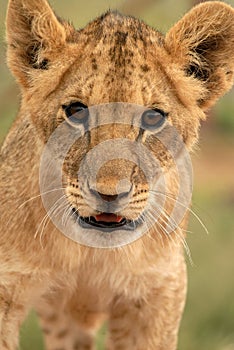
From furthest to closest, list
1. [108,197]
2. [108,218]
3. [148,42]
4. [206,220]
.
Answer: [206,220]
[148,42]
[108,218]
[108,197]

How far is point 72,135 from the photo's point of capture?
340cm

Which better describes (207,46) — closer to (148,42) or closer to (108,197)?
(148,42)

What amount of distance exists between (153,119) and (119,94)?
0.14m

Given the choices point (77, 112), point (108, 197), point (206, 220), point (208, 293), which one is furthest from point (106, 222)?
point (206, 220)

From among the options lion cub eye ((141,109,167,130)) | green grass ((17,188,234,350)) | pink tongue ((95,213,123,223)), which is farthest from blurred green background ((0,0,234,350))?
pink tongue ((95,213,123,223))

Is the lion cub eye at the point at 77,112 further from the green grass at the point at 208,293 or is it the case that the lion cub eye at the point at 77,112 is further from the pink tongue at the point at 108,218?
the green grass at the point at 208,293

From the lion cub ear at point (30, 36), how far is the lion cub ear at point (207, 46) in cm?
35

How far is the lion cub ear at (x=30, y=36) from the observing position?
3523 mm

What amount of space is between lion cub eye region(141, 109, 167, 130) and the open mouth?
273 millimetres

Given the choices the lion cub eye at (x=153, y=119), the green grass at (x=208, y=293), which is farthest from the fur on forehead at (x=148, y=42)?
the green grass at (x=208, y=293)

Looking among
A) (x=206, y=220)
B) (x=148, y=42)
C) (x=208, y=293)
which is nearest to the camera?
(x=148, y=42)

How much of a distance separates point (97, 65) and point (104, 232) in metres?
0.48

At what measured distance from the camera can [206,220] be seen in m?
6.85

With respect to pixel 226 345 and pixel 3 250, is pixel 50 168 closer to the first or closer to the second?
pixel 3 250
